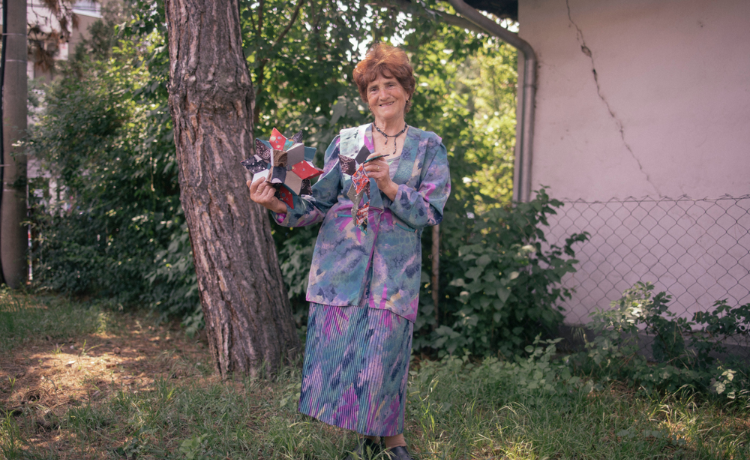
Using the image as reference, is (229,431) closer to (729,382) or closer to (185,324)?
(185,324)

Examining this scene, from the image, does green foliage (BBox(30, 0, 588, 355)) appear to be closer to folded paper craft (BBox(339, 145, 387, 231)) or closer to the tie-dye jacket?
the tie-dye jacket

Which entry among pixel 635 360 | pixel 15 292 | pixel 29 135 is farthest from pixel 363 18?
pixel 15 292

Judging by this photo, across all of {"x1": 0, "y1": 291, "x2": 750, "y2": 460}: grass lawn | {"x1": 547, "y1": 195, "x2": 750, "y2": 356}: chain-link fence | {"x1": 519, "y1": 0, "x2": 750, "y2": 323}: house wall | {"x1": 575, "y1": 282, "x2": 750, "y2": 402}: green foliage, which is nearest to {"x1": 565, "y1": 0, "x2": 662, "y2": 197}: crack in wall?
{"x1": 519, "y1": 0, "x2": 750, "y2": 323}: house wall

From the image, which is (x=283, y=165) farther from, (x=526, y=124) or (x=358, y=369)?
(x=526, y=124)

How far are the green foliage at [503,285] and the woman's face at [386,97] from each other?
182 centimetres

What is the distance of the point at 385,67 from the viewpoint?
→ 198 cm

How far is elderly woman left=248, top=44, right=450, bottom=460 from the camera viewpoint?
74.9 inches

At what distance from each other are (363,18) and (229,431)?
11.5 feet

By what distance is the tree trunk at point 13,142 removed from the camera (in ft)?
19.0

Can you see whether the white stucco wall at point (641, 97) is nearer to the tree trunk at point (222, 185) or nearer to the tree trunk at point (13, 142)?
the tree trunk at point (222, 185)

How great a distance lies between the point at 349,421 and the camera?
191cm

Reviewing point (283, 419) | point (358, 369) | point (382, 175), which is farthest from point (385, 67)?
point (283, 419)

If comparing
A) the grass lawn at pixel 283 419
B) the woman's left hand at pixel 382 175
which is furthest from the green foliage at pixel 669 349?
the woman's left hand at pixel 382 175

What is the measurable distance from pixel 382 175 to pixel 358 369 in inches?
29.5
